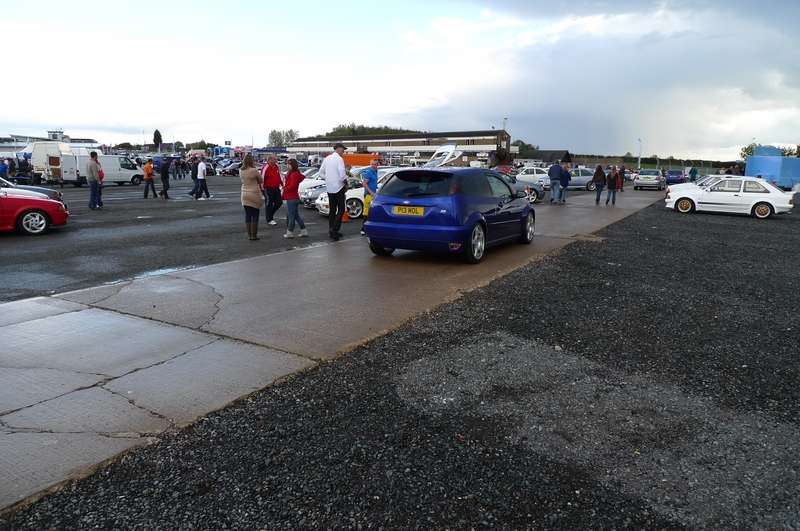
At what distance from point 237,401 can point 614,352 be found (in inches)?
127

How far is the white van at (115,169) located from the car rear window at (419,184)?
1232 inches

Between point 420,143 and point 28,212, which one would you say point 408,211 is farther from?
point 420,143

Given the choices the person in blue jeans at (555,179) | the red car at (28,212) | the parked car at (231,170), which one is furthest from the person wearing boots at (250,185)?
the parked car at (231,170)

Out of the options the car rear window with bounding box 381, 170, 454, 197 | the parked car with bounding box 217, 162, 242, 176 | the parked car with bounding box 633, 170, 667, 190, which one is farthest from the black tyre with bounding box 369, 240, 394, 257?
the parked car with bounding box 217, 162, 242, 176

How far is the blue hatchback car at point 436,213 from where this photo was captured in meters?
8.31

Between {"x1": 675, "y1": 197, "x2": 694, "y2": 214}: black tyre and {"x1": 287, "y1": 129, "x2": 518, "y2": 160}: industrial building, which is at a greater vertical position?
{"x1": 287, "y1": 129, "x2": 518, "y2": 160}: industrial building

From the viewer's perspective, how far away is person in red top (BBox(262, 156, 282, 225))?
509 inches

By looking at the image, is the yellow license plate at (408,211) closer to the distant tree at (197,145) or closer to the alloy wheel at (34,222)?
the alloy wheel at (34,222)

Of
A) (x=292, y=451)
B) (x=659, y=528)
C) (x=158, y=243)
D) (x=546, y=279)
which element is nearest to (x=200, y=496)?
(x=292, y=451)

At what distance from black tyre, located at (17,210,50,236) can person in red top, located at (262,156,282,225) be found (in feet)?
15.7

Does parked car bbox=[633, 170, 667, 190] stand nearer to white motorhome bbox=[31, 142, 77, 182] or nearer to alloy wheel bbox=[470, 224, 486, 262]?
alloy wheel bbox=[470, 224, 486, 262]

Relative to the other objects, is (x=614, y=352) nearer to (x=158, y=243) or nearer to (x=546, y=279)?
(x=546, y=279)

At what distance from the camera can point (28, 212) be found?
453 inches

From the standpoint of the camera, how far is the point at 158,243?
1087cm
